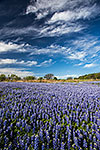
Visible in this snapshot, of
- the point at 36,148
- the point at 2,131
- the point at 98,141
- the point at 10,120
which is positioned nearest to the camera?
the point at 36,148

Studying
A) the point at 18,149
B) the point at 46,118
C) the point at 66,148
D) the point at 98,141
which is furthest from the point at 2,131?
the point at 98,141

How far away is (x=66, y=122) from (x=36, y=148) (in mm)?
1616

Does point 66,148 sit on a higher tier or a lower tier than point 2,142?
lower

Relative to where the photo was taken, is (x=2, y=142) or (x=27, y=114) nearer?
(x=2, y=142)

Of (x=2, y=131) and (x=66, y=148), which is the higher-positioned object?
(x=2, y=131)

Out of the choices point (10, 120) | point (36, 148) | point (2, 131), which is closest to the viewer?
point (36, 148)

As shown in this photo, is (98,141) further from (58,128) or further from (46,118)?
(46,118)

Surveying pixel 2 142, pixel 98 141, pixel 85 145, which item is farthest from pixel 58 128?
pixel 2 142

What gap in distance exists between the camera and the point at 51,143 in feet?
9.70

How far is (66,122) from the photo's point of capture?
397 centimetres

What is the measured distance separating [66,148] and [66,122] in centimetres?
116

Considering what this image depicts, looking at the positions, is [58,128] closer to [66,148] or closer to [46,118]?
[66,148]

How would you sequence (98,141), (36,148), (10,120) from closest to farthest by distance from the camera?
(36,148)
(98,141)
(10,120)

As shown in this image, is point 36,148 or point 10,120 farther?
point 10,120
